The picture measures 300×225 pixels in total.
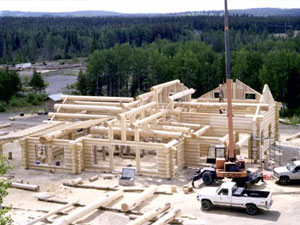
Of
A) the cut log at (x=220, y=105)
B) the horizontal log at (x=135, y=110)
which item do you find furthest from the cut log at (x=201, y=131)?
the horizontal log at (x=135, y=110)

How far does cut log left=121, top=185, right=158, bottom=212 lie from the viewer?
79.7ft

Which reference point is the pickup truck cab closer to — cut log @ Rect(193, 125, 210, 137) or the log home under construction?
the log home under construction

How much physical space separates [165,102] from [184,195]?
15626 mm

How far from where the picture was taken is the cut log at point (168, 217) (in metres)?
22.5

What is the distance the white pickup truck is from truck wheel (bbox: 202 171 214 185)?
3.28 m

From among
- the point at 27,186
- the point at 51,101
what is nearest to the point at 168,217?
the point at 27,186

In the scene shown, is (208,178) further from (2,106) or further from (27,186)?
(2,106)

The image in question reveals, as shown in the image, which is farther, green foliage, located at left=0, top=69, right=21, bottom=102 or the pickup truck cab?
green foliage, located at left=0, top=69, right=21, bottom=102

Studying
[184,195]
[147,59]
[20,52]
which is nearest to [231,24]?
[20,52]

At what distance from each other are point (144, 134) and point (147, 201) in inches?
287

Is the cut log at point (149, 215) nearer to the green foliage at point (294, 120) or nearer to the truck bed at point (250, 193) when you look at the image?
the truck bed at point (250, 193)

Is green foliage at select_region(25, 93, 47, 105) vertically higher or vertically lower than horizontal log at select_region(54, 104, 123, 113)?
lower

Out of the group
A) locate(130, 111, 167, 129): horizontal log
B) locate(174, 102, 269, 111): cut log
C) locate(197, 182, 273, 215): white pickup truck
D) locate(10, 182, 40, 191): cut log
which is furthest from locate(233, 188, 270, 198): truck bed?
locate(174, 102, 269, 111): cut log

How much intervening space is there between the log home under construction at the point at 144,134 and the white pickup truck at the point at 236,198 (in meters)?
6.24
